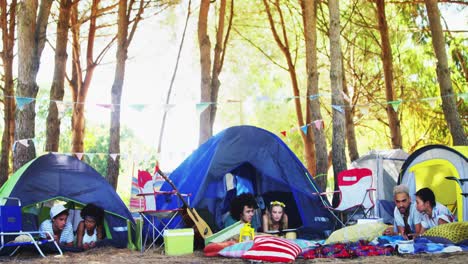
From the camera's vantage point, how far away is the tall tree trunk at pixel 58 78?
9781 mm

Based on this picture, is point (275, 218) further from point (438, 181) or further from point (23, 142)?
point (23, 142)

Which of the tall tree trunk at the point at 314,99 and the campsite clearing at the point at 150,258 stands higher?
the tall tree trunk at the point at 314,99

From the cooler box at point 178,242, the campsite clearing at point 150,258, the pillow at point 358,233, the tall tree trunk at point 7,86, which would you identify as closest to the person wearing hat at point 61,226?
the campsite clearing at point 150,258

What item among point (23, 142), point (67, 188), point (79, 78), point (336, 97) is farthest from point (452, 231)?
point (79, 78)

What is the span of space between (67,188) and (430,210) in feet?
13.1

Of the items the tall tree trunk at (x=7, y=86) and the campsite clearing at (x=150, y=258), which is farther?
the tall tree trunk at (x=7, y=86)

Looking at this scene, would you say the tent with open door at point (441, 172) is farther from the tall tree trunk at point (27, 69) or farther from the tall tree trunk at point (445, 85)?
the tall tree trunk at point (27, 69)

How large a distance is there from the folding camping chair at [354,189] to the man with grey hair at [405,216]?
0.64 metres

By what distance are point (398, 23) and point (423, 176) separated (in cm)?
685

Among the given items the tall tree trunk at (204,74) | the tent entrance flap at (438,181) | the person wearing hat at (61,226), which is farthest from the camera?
the tall tree trunk at (204,74)

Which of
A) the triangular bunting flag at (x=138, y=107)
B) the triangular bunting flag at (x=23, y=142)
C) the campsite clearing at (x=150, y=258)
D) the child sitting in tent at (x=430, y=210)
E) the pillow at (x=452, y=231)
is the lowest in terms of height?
the campsite clearing at (x=150, y=258)

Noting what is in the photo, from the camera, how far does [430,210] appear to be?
5.89 meters

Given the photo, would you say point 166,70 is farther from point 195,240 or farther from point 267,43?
point 195,240

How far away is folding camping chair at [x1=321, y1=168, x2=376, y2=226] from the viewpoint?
6.92 meters
